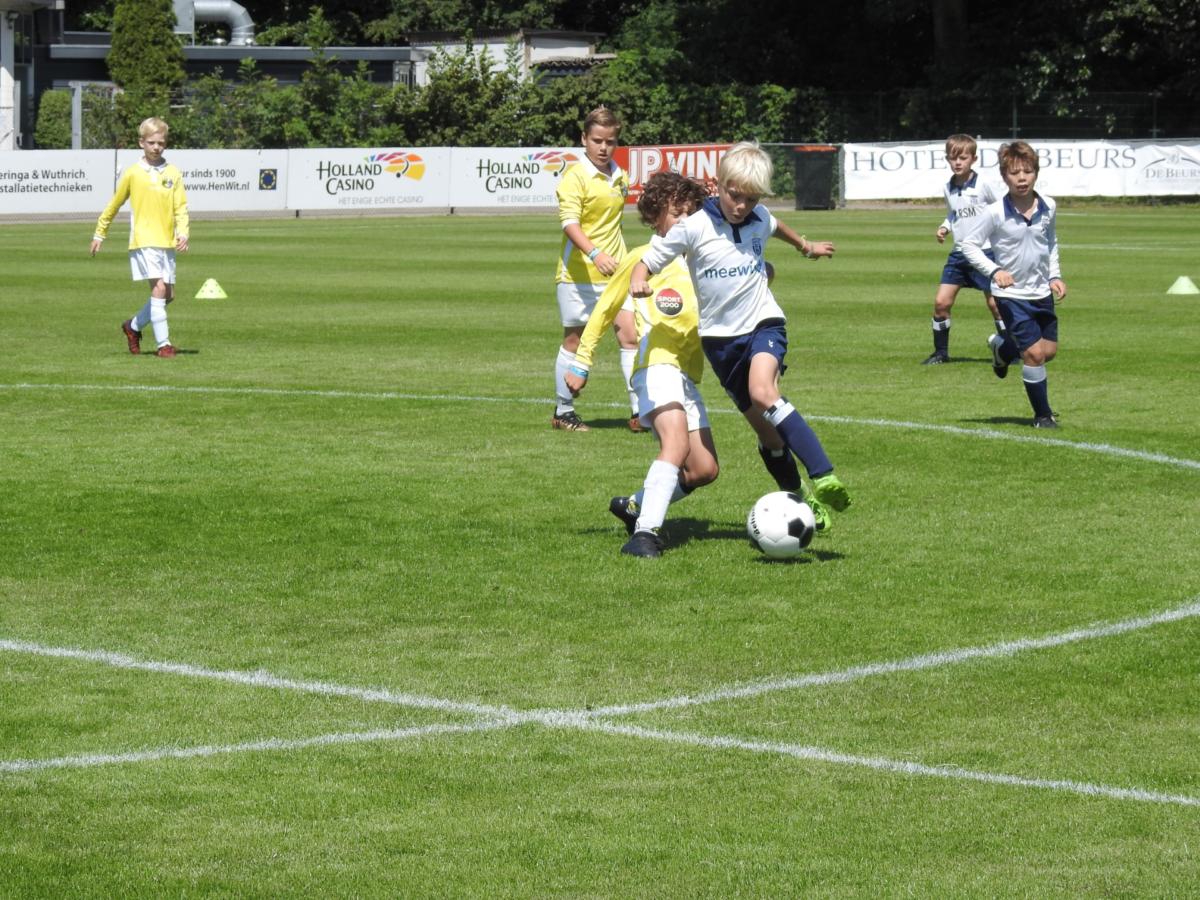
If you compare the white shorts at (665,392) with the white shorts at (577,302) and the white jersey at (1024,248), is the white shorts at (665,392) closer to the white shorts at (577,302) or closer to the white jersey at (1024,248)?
the white jersey at (1024,248)

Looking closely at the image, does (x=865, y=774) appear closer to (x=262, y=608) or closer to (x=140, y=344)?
(x=262, y=608)

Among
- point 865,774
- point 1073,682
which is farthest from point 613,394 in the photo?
point 865,774

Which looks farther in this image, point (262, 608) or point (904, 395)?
point (904, 395)

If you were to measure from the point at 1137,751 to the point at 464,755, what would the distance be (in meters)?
1.98

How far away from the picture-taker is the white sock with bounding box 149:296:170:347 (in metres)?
17.7

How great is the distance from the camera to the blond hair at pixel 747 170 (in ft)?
28.6

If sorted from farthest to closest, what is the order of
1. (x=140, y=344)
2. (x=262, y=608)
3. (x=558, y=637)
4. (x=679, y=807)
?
(x=140, y=344) → (x=262, y=608) → (x=558, y=637) → (x=679, y=807)

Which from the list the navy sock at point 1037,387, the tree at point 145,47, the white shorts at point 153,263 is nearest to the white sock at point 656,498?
the navy sock at point 1037,387

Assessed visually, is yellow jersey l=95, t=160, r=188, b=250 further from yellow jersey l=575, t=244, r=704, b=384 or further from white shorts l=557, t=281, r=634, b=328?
yellow jersey l=575, t=244, r=704, b=384

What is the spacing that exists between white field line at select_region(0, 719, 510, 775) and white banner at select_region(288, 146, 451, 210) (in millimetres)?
44297

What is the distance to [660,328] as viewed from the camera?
9.05 m

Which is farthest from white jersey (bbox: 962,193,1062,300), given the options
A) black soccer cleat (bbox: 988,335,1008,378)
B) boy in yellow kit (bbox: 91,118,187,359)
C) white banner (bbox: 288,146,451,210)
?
white banner (bbox: 288,146,451,210)

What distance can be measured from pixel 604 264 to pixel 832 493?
4477mm

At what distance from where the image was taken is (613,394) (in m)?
15.4
